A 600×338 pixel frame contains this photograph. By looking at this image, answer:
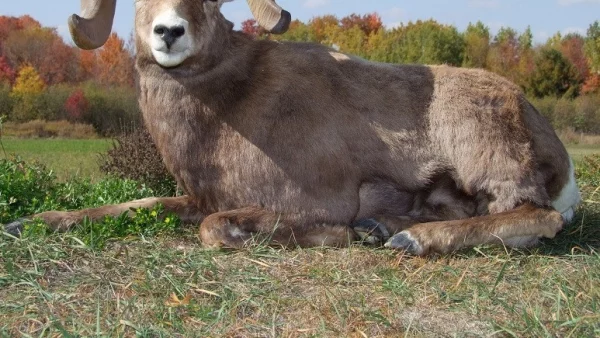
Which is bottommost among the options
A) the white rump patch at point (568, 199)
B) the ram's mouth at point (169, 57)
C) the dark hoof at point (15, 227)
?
the dark hoof at point (15, 227)

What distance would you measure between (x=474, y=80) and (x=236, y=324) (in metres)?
3.22

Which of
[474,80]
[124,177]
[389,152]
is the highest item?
[474,80]

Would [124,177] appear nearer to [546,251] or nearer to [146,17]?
[146,17]

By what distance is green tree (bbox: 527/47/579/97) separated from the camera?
47094mm

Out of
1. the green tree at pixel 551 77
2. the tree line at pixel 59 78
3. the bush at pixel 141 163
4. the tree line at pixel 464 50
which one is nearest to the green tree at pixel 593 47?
the tree line at pixel 464 50

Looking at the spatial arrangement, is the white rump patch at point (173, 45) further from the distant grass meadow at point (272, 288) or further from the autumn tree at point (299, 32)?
the autumn tree at point (299, 32)

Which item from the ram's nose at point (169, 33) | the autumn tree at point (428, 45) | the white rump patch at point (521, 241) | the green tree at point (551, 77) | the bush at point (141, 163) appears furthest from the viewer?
the autumn tree at point (428, 45)

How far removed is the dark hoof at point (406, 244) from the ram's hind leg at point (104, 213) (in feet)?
5.58

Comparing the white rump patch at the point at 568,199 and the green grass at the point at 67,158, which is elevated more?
the white rump patch at the point at 568,199

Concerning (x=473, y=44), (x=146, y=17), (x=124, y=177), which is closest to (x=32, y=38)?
(x=473, y=44)

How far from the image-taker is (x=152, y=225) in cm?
623

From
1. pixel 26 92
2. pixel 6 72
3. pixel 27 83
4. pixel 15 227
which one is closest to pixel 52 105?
pixel 26 92

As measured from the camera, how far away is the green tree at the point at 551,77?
155 feet

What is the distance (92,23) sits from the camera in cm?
617
